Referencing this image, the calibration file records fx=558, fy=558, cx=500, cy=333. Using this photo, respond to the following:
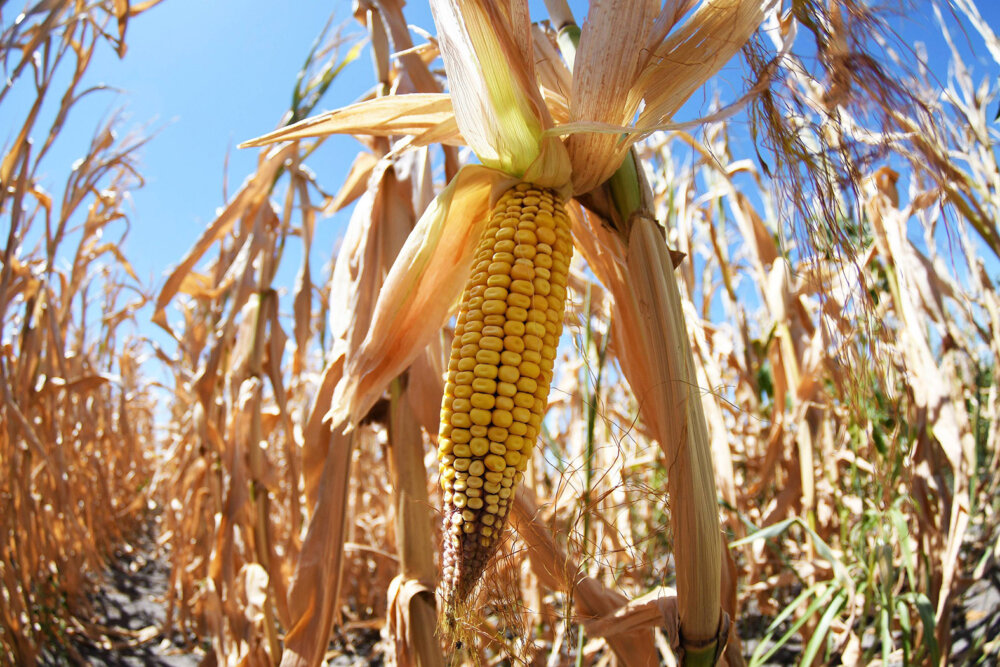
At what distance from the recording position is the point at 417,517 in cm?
110

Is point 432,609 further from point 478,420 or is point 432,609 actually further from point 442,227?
point 442,227

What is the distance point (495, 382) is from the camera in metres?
0.70

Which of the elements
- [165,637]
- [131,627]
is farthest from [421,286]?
[131,627]

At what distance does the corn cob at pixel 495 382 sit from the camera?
66 centimetres

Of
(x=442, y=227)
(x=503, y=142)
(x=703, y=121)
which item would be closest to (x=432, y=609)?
(x=442, y=227)

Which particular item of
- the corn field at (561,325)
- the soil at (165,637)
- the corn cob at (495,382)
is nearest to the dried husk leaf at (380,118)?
the corn field at (561,325)

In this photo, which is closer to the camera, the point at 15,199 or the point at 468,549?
the point at 468,549

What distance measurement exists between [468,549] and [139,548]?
597 cm

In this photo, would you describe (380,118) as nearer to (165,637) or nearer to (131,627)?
(165,637)

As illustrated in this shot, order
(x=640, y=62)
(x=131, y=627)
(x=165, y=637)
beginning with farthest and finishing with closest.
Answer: (x=131, y=627), (x=165, y=637), (x=640, y=62)

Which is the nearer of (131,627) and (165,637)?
(165,637)

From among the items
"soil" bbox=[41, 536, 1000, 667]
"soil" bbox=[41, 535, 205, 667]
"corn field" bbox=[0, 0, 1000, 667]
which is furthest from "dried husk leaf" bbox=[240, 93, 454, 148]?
"soil" bbox=[41, 535, 205, 667]

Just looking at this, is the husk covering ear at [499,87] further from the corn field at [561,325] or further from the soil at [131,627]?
the soil at [131,627]

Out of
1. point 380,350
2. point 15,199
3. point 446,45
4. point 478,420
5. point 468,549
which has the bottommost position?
point 468,549
